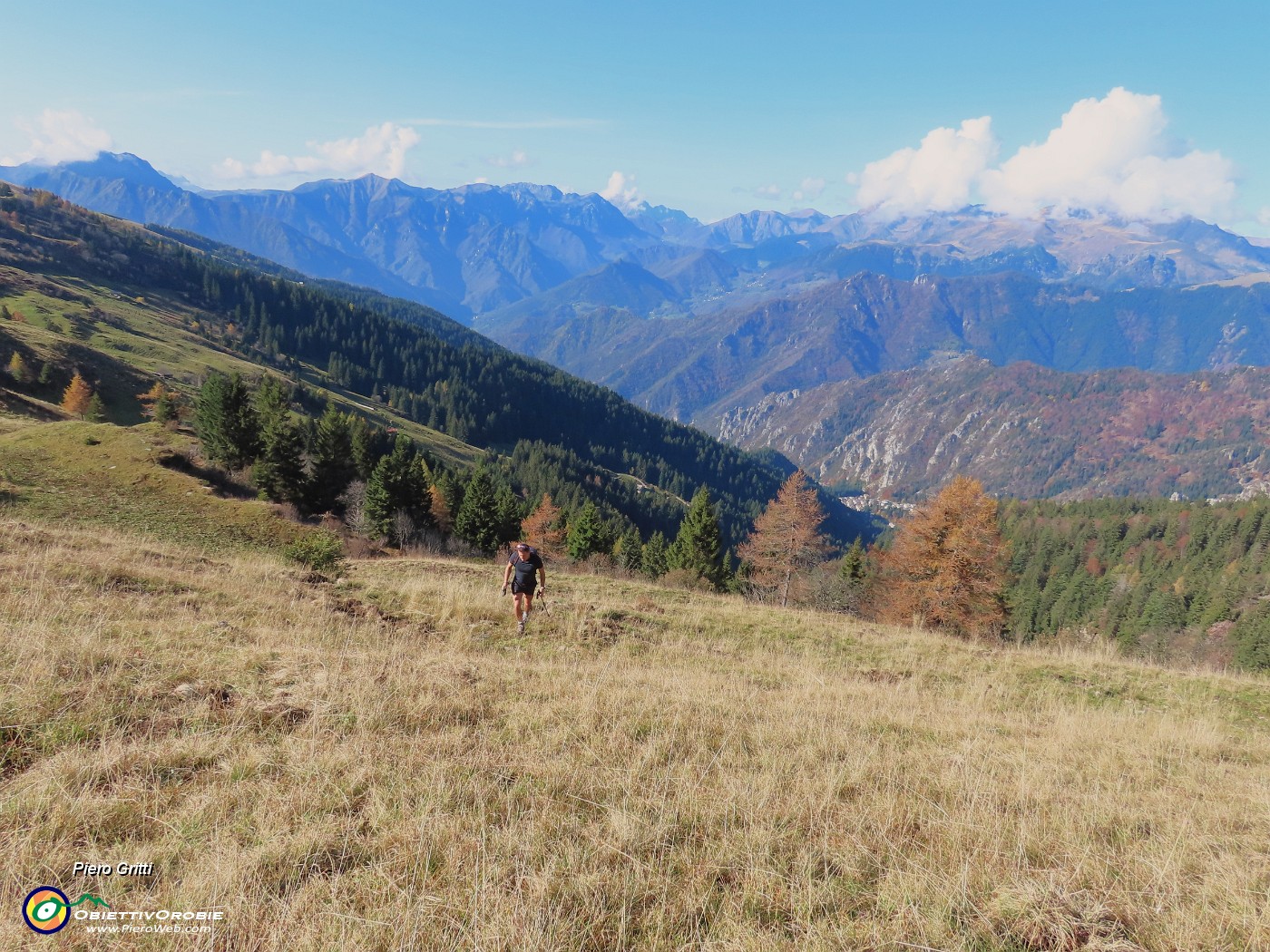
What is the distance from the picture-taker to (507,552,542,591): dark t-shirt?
39.5 ft

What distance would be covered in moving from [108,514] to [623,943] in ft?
107

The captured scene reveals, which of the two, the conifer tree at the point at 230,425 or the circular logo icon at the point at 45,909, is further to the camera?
the conifer tree at the point at 230,425

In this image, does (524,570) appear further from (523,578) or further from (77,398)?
(77,398)

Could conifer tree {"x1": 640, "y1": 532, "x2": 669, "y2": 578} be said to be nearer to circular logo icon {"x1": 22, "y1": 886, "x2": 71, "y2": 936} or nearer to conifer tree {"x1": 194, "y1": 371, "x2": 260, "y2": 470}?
conifer tree {"x1": 194, "y1": 371, "x2": 260, "y2": 470}

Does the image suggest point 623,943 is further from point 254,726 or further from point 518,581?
point 518,581

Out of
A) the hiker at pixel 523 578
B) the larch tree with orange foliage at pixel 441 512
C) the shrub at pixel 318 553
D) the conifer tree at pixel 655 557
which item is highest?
the hiker at pixel 523 578

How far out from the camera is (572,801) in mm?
4562

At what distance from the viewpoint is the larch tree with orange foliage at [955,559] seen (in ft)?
91.1

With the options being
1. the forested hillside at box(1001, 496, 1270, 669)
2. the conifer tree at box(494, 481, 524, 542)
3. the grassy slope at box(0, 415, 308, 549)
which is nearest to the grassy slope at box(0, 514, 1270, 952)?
the grassy slope at box(0, 415, 308, 549)

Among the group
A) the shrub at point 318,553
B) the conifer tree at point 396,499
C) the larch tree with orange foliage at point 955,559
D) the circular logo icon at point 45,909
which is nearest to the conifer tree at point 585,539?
the conifer tree at point 396,499

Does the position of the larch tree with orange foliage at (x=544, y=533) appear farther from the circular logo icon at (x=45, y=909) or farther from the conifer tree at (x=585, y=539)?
the circular logo icon at (x=45, y=909)

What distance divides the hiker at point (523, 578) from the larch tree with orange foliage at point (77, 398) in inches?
2974

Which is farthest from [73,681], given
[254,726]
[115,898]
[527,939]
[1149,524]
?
[1149,524]

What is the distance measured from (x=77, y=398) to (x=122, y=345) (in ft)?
156
